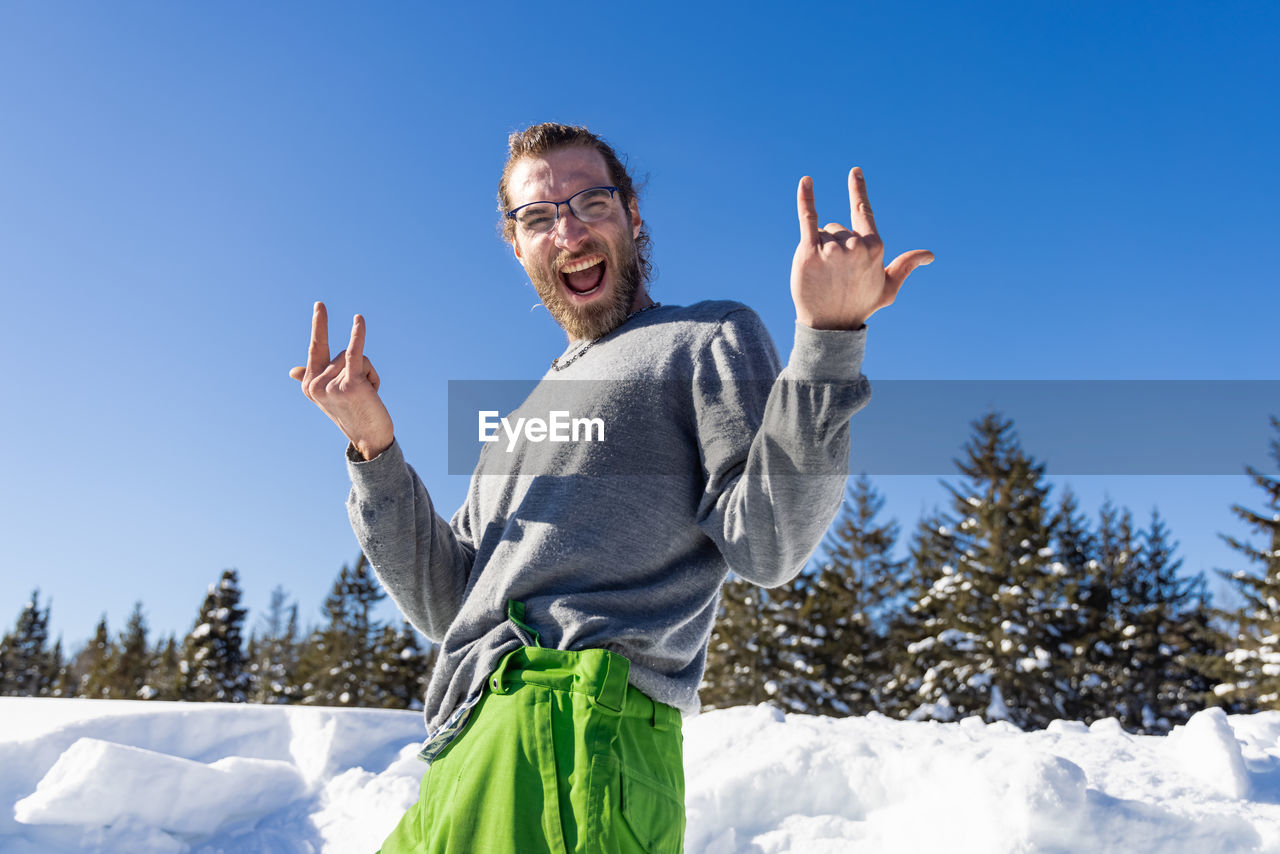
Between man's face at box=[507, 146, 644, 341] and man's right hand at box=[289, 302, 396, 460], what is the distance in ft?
1.46

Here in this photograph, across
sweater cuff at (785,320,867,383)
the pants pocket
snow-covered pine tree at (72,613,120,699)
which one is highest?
sweater cuff at (785,320,867,383)

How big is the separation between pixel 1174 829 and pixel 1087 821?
0.37 m

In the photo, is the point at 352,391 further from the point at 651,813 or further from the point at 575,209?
the point at 651,813

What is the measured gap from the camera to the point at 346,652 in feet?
105

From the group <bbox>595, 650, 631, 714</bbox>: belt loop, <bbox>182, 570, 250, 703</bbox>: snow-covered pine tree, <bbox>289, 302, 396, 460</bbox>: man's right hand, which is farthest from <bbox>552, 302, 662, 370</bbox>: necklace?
<bbox>182, 570, 250, 703</bbox>: snow-covered pine tree

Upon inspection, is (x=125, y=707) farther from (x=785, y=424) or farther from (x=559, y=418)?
(x=785, y=424)

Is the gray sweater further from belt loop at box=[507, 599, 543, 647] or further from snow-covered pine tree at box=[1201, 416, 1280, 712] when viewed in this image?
snow-covered pine tree at box=[1201, 416, 1280, 712]

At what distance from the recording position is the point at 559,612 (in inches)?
59.2

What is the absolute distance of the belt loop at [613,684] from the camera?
1399 mm

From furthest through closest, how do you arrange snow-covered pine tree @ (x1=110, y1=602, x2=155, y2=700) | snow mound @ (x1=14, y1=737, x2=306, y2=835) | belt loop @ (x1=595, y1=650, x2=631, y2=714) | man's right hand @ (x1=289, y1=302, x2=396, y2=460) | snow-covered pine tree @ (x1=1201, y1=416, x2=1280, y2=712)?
snow-covered pine tree @ (x1=110, y1=602, x2=155, y2=700), snow-covered pine tree @ (x1=1201, y1=416, x2=1280, y2=712), snow mound @ (x1=14, y1=737, x2=306, y2=835), man's right hand @ (x1=289, y1=302, x2=396, y2=460), belt loop @ (x1=595, y1=650, x2=631, y2=714)

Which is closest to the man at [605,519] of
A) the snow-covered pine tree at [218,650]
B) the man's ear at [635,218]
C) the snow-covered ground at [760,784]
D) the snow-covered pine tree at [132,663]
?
the man's ear at [635,218]

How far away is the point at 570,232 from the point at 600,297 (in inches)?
6.5

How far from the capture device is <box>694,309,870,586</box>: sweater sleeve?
127 centimetres

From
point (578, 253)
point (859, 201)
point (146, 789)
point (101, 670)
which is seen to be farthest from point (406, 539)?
point (101, 670)
